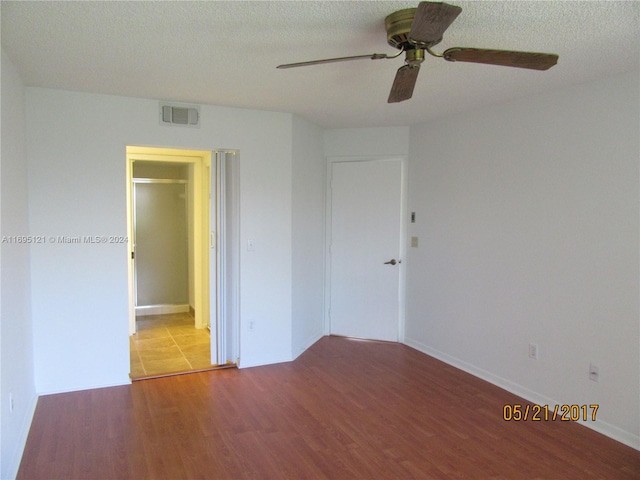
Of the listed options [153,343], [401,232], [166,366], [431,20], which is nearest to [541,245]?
[401,232]

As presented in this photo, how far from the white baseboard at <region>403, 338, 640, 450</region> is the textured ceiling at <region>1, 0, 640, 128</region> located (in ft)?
7.74

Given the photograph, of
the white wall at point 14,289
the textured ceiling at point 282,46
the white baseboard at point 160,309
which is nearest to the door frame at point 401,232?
the textured ceiling at point 282,46

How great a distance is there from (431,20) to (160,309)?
5.69 metres

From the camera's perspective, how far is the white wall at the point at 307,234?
4566mm

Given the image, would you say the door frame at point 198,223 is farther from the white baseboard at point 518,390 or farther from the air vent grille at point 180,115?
the white baseboard at point 518,390

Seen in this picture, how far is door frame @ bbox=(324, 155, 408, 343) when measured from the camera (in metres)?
5.05

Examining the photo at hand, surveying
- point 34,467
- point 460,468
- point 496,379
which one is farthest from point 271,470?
point 496,379

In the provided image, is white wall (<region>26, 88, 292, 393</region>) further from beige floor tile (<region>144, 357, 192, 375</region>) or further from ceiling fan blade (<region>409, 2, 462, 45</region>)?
ceiling fan blade (<region>409, 2, 462, 45</region>)

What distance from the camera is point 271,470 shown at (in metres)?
2.63

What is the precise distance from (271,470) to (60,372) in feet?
6.88

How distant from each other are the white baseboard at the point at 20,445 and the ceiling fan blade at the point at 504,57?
9.95 ft

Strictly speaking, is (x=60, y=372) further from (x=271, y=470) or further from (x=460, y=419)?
(x=460, y=419)

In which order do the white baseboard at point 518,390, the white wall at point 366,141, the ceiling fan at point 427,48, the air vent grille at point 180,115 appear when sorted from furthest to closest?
1. the white wall at point 366,141
2. the air vent grille at point 180,115
3. the white baseboard at point 518,390
4. the ceiling fan at point 427,48

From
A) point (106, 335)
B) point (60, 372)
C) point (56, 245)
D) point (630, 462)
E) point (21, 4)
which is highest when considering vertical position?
point (21, 4)
